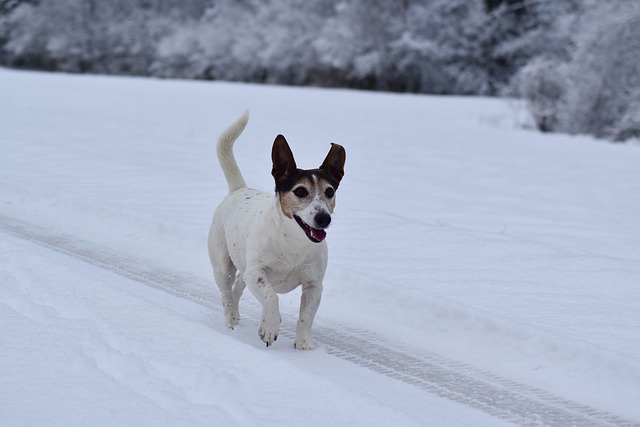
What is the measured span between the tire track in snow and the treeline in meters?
15.4

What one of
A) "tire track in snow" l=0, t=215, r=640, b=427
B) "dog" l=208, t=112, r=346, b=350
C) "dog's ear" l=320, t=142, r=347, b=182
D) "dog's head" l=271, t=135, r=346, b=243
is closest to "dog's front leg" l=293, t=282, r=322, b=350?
"dog" l=208, t=112, r=346, b=350

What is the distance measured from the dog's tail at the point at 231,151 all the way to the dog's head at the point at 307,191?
95cm

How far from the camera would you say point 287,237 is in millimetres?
4570

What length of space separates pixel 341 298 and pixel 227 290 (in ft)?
3.86

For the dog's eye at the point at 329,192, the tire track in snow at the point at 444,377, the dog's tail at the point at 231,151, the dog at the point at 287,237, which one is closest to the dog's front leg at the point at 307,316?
the dog at the point at 287,237

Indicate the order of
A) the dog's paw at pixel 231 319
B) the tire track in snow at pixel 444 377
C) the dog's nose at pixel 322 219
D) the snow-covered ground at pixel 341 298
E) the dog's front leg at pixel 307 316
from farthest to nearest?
the dog's paw at pixel 231 319
the dog's front leg at pixel 307 316
the dog's nose at pixel 322 219
the tire track in snow at pixel 444 377
the snow-covered ground at pixel 341 298

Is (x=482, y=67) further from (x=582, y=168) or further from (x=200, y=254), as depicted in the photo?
(x=200, y=254)

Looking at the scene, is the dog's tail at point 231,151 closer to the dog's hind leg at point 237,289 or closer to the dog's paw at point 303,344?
the dog's hind leg at point 237,289

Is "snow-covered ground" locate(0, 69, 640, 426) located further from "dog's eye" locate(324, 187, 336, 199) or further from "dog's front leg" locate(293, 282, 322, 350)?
"dog's eye" locate(324, 187, 336, 199)

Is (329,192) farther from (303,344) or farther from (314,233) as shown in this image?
(303,344)

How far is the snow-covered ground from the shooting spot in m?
3.63

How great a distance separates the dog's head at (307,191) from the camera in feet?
14.1

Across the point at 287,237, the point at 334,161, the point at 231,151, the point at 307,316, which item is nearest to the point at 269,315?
the point at 307,316

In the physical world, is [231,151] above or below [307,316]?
above
